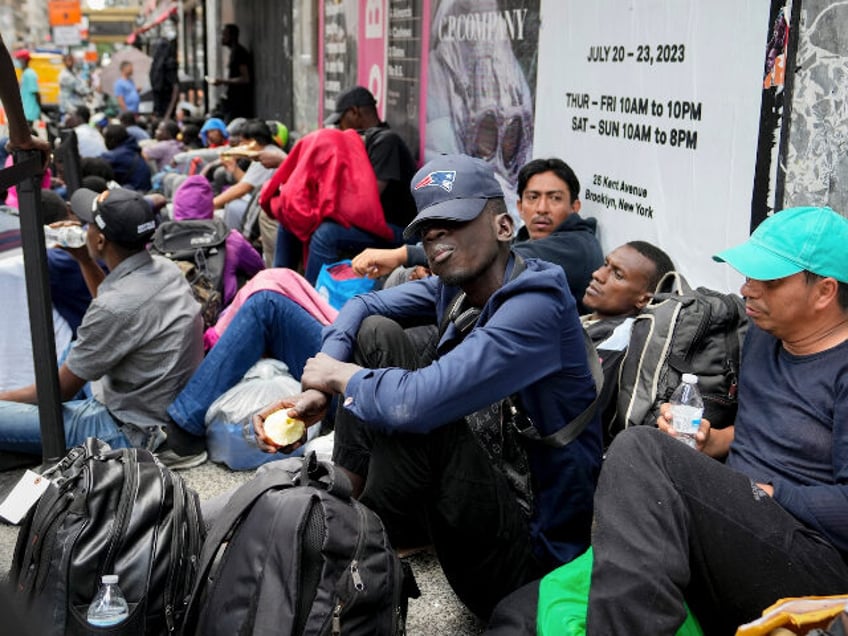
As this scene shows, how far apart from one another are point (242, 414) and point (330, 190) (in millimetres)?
2255

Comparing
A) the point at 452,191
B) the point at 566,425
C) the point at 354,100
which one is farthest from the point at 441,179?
the point at 354,100

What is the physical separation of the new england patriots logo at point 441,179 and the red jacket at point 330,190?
3.31 m

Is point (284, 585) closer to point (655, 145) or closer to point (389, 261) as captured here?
point (389, 261)

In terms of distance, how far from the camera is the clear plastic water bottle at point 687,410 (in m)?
2.81

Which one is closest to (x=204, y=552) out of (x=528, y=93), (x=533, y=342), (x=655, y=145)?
(x=533, y=342)

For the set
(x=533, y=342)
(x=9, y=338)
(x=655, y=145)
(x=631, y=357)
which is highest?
(x=655, y=145)

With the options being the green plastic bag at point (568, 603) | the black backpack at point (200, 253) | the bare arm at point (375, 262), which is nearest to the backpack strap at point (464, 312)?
the green plastic bag at point (568, 603)

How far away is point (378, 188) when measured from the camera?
656cm

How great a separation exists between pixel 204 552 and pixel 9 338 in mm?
2527

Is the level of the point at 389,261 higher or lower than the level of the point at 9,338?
higher

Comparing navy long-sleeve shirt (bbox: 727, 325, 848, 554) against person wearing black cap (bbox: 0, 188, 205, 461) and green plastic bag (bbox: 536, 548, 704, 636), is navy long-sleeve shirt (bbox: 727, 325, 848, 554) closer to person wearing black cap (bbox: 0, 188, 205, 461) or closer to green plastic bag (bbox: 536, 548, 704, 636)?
green plastic bag (bbox: 536, 548, 704, 636)

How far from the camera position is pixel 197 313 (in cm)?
436

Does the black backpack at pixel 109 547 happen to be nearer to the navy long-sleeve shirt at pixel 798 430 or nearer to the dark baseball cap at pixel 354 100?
the navy long-sleeve shirt at pixel 798 430

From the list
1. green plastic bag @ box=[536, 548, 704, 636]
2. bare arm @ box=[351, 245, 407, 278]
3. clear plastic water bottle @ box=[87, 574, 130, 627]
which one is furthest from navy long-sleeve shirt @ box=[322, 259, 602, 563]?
bare arm @ box=[351, 245, 407, 278]
